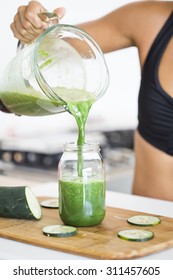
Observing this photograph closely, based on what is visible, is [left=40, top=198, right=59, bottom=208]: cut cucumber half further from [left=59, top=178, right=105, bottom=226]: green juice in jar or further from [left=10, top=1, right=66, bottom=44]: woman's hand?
[left=10, top=1, right=66, bottom=44]: woman's hand

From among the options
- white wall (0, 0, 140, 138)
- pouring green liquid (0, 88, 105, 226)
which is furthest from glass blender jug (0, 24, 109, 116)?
white wall (0, 0, 140, 138)

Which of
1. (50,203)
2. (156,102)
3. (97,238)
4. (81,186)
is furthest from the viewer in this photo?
(156,102)

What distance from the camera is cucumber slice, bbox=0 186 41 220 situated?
137cm

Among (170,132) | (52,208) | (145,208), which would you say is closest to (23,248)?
(52,208)

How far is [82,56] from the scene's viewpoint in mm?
1482

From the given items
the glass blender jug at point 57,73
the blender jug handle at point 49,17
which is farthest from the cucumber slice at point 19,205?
the blender jug handle at point 49,17

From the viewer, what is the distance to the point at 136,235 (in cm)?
122

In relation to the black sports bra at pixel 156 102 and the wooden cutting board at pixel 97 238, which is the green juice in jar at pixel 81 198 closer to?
the wooden cutting board at pixel 97 238

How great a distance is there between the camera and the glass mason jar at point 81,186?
1.33 metres

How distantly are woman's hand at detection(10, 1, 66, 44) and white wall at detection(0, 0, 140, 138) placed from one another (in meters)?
2.11

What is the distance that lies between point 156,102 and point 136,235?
722 millimetres

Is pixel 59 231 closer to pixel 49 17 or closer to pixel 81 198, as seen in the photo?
pixel 81 198

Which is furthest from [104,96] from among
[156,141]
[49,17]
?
[49,17]
